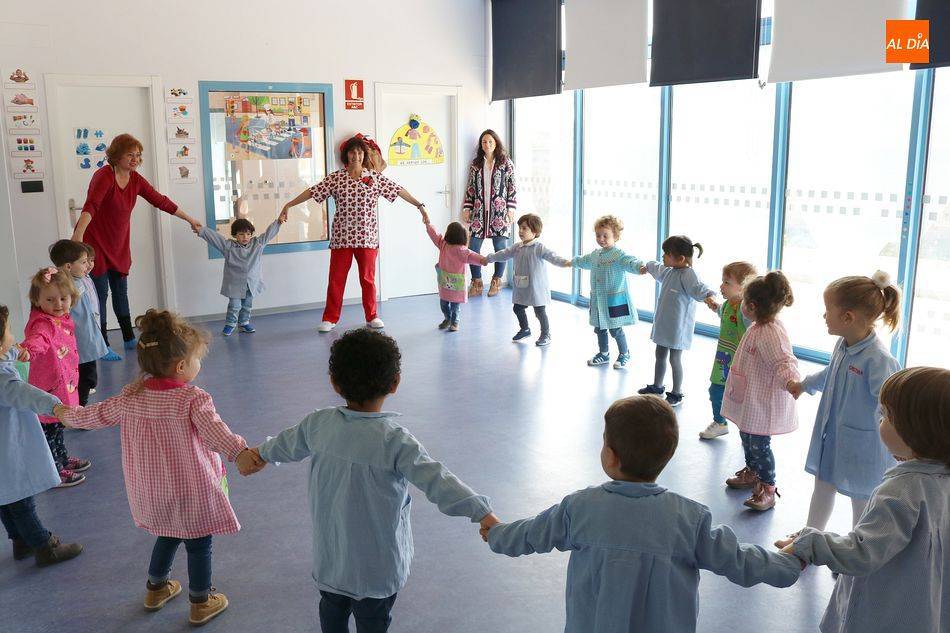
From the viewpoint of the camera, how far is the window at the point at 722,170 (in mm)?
6473

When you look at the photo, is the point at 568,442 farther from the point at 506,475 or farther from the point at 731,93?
the point at 731,93

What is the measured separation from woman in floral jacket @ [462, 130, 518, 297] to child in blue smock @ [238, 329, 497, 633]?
642cm

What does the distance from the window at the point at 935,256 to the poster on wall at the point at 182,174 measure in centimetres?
585

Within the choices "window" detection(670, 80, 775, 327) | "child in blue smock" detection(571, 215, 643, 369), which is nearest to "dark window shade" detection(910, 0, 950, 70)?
"window" detection(670, 80, 775, 327)

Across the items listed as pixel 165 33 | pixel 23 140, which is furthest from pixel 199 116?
pixel 23 140

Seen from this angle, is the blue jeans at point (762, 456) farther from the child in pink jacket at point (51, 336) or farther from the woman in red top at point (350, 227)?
the woman in red top at point (350, 227)

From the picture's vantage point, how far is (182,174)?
24.4 ft

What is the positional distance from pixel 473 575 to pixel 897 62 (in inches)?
164

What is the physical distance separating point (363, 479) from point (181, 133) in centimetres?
607

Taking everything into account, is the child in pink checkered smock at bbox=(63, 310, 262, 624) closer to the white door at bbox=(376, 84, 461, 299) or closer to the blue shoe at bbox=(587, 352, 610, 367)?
the blue shoe at bbox=(587, 352, 610, 367)

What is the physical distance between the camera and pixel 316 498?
221 centimetres

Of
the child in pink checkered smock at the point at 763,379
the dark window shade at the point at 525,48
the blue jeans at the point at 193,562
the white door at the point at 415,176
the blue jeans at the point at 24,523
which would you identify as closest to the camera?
the blue jeans at the point at 193,562

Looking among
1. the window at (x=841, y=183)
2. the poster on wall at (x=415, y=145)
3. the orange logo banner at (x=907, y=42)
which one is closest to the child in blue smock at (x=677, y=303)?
the window at (x=841, y=183)

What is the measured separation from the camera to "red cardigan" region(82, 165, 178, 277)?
630 centimetres
